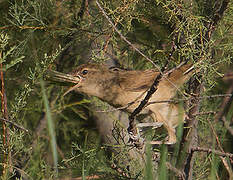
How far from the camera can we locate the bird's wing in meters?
3.14

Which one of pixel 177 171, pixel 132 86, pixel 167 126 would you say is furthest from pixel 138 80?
pixel 177 171

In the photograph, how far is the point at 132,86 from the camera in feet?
10.3

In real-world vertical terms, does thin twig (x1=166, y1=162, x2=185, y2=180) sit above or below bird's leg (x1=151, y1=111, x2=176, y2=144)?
below

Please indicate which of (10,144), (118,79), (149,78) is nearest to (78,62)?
(118,79)

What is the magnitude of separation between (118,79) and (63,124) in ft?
5.34

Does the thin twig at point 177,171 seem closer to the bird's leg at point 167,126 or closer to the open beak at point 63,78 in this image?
the bird's leg at point 167,126

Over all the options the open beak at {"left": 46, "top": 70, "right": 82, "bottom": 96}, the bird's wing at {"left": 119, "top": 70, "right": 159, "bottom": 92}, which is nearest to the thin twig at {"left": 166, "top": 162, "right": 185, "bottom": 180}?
the bird's wing at {"left": 119, "top": 70, "right": 159, "bottom": 92}

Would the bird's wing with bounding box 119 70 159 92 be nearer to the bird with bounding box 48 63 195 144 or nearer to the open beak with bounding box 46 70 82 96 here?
the bird with bounding box 48 63 195 144

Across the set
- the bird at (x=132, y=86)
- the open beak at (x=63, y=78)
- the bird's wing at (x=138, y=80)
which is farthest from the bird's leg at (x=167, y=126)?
the open beak at (x=63, y=78)

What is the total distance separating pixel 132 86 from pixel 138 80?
0.23 ft

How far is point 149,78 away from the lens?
124 inches

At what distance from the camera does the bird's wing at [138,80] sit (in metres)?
3.14

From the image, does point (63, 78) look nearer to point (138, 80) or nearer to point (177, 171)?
point (138, 80)

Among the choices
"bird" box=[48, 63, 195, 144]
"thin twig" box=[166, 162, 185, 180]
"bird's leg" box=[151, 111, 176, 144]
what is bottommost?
"thin twig" box=[166, 162, 185, 180]
